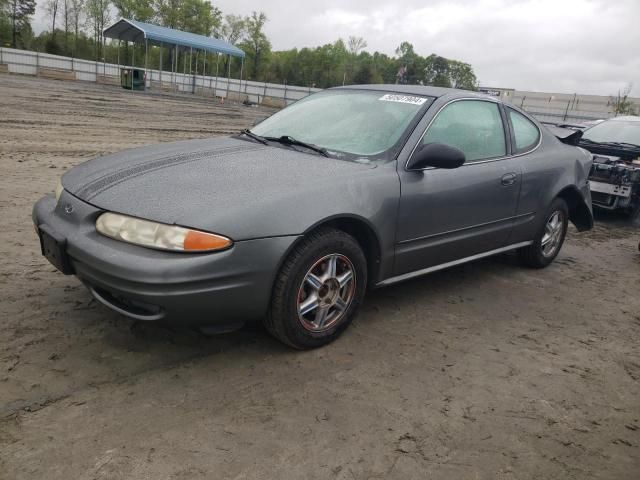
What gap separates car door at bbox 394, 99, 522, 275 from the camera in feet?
11.4

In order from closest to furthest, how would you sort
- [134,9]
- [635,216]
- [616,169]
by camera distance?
1. [616,169]
2. [635,216]
3. [134,9]

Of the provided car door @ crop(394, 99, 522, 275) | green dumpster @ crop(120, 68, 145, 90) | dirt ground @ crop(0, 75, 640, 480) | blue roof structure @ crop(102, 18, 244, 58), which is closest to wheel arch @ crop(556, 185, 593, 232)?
car door @ crop(394, 99, 522, 275)

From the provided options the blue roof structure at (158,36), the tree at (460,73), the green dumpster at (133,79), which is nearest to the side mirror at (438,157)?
the green dumpster at (133,79)

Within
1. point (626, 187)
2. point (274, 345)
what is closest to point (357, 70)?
point (626, 187)

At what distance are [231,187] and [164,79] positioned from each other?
38618 millimetres

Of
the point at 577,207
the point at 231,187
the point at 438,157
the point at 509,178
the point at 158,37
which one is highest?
the point at 158,37

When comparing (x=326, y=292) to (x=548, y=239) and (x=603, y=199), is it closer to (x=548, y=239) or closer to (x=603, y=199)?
(x=548, y=239)

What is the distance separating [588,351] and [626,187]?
5011 millimetres

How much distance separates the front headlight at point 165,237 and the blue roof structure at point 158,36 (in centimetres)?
3262

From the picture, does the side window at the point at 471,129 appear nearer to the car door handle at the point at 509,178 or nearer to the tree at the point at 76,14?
the car door handle at the point at 509,178

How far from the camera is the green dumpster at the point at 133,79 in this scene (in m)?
31.8

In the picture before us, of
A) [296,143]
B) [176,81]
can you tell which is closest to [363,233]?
[296,143]

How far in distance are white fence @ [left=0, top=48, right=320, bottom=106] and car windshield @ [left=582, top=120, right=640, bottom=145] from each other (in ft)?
87.0

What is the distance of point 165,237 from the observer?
8.41 ft
